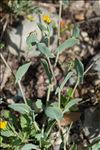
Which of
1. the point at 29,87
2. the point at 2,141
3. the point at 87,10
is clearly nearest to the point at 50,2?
the point at 87,10

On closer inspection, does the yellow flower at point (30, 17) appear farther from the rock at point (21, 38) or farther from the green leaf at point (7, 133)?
the green leaf at point (7, 133)

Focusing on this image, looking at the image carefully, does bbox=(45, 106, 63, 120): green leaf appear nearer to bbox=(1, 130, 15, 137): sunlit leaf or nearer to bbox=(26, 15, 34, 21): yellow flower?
bbox=(1, 130, 15, 137): sunlit leaf

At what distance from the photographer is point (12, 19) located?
3348 mm

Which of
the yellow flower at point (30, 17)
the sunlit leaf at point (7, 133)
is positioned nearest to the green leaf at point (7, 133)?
the sunlit leaf at point (7, 133)

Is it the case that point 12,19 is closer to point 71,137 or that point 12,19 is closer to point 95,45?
point 95,45

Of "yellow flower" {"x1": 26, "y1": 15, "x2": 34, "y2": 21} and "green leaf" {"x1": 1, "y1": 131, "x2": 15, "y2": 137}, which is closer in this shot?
"green leaf" {"x1": 1, "y1": 131, "x2": 15, "y2": 137}

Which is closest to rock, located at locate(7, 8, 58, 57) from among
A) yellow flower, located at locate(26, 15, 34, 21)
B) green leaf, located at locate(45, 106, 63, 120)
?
yellow flower, located at locate(26, 15, 34, 21)

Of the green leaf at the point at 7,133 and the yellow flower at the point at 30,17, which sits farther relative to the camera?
the yellow flower at the point at 30,17

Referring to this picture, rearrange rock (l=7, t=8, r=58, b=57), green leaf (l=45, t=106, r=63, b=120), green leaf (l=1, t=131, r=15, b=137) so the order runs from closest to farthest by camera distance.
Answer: green leaf (l=45, t=106, r=63, b=120), green leaf (l=1, t=131, r=15, b=137), rock (l=7, t=8, r=58, b=57)

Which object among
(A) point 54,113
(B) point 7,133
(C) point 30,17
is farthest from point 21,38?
(A) point 54,113

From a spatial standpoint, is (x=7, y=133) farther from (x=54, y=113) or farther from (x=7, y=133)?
(x=54, y=113)

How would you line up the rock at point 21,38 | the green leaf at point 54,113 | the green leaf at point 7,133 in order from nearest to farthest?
1. the green leaf at point 54,113
2. the green leaf at point 7,133
3. the rock at point 21,38

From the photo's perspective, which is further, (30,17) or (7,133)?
(30,17)

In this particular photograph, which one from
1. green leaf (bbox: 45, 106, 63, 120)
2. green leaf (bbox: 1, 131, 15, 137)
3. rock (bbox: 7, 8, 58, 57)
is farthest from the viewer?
rock (bbox: 7, 8, 58, 57)
